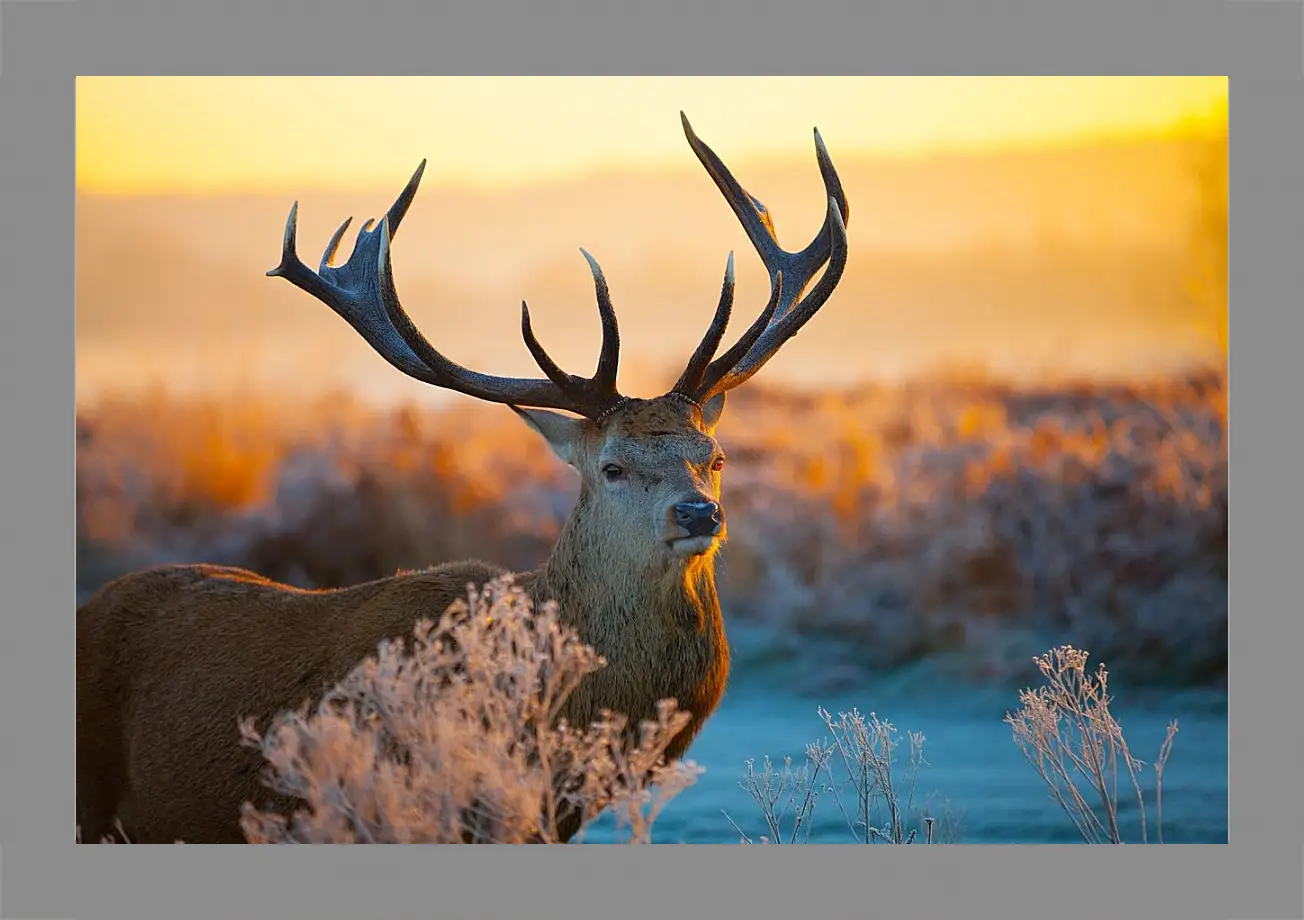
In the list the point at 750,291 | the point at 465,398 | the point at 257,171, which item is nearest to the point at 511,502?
the point at 465,398

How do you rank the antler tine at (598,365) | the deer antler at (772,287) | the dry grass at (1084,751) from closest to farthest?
the antler tine at (598,365)
the deer antler at (772,287)
the dry grass at (1084,751)

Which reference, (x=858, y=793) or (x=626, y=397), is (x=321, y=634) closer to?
(x=626, y=397)

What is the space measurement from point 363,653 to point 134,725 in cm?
90

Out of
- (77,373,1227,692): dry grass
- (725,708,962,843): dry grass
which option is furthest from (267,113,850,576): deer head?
(77,373,1227,692): dry grass

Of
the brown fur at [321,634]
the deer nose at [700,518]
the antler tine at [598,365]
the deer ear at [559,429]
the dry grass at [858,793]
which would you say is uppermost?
the antler tine at [598,365]

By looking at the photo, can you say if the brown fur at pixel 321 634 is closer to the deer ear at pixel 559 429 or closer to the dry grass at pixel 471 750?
the deer ear at pixel 559 429

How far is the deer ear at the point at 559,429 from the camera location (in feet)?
18.6

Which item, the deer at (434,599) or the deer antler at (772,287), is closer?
the deer at (434,599)

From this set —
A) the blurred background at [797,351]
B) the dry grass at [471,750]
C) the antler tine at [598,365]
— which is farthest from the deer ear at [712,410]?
the blurred background at [797,351]

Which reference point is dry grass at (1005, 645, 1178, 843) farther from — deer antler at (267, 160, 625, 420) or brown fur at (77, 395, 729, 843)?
deer antler at (267, 160, 625, 420)

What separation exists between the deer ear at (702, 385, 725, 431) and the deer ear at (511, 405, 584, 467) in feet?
1.42

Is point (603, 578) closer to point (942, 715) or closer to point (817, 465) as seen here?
point (942, 715)

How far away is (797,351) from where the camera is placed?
8195 millimetres

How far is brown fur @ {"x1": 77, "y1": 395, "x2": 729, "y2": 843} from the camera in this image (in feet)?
17.6
